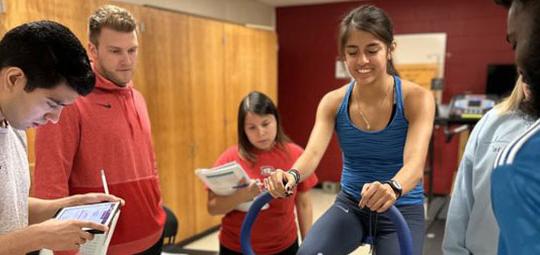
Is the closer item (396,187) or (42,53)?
(42,53)

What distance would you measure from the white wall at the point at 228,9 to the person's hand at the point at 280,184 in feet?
10.0

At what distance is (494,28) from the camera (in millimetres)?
5477

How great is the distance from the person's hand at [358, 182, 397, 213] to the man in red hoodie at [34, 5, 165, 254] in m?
1.01

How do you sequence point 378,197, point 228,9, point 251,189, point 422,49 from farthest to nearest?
point 422,49 → point 228,9 → point 251,189 → point 378,197

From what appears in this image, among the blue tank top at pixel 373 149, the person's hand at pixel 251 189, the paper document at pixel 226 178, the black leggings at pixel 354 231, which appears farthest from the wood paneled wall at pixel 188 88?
the black leggings at pixel 354 231

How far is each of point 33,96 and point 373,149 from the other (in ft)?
3.81

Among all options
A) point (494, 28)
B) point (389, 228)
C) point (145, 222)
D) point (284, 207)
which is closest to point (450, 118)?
point (494, 28)

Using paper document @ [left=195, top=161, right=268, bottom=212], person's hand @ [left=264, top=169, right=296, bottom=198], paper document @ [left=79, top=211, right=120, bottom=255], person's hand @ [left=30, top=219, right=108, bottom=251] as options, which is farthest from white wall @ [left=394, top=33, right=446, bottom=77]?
person's hand @ [left=30, top=219, right=108, bottom=251]

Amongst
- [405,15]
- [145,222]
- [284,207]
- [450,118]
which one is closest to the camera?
[145,222]

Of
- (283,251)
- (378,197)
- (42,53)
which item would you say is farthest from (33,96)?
(283,251)

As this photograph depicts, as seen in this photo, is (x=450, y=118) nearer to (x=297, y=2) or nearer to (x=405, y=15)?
(x=405, y=15)

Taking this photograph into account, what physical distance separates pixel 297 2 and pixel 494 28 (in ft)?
8.60

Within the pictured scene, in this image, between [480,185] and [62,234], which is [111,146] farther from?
[480,185]

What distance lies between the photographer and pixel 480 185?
64.3 inches
